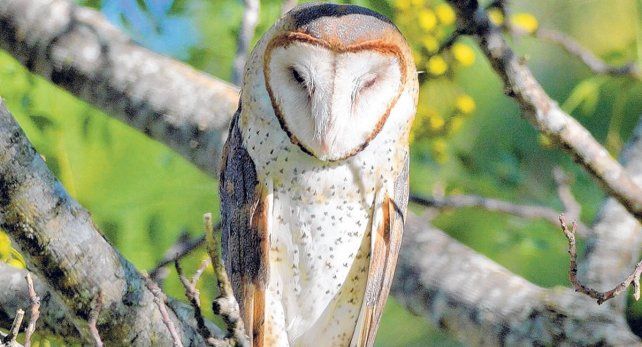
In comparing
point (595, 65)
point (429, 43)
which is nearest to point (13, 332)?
point (429, 43)

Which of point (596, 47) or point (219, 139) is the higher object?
point (219, 139)

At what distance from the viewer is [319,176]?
270cm

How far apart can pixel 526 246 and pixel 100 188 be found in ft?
4.71

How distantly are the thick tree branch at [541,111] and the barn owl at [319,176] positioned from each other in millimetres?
207

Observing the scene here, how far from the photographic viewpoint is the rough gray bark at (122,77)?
3.53 m

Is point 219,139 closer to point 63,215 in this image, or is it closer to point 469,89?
point 63,215

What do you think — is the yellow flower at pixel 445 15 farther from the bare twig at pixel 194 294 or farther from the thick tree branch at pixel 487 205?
the bare twig at pixel 194 294

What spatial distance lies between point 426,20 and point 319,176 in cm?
107

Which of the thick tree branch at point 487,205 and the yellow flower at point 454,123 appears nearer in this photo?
the thick tree branch at point 487,205

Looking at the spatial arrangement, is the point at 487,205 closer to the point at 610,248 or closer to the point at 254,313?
the point at 610,248

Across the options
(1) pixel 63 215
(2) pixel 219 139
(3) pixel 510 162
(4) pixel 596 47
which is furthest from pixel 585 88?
(4) pixel 596 47

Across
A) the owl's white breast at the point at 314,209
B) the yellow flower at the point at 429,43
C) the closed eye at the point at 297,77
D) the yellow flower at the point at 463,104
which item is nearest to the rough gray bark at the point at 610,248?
the yellow flower at the point at 463,104

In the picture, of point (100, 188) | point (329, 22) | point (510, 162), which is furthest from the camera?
point (510, 162)

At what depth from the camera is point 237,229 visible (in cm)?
280
